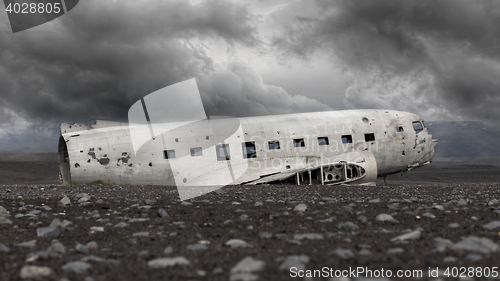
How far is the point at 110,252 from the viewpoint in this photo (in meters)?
3.89

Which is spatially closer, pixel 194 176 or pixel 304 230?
pixel 304 230

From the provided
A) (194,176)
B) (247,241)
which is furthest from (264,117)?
(247,241)

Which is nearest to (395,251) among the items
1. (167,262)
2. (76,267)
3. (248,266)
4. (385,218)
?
(248,266)

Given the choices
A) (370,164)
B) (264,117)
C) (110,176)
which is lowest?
(370,164)

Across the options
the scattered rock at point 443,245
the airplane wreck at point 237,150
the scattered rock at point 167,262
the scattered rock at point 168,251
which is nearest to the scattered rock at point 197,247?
the scattered rock at point 168,251

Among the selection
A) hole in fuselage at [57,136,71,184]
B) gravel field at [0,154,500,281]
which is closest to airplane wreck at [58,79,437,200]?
hole in fuselage at [57,136,71,184]

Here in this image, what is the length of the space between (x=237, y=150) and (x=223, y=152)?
0.72 metres

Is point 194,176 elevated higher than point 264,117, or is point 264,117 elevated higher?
point 264,117

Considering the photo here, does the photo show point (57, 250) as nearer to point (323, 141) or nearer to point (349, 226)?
point (349, 226)

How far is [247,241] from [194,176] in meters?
12.7

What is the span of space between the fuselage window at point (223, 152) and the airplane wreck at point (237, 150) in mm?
50

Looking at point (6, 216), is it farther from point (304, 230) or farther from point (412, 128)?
point (412, 128)

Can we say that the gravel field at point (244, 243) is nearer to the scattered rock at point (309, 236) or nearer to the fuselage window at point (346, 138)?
the scattered rock at point (309, 236)

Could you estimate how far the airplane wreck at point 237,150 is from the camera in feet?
53.6
